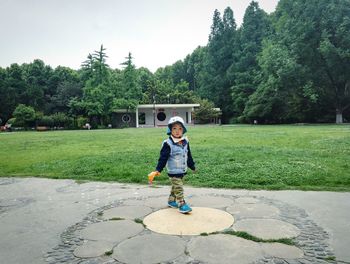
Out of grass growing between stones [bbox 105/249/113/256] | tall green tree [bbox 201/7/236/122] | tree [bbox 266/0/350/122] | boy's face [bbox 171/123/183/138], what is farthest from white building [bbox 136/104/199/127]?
grass growing between stones [bbox 105/249/113/256]

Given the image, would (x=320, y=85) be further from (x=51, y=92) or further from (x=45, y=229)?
(x=51, y=92)

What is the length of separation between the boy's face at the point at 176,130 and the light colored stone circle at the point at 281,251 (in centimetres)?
190

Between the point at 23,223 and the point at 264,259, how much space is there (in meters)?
2.81

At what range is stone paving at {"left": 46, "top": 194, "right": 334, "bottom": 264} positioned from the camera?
8.48ft

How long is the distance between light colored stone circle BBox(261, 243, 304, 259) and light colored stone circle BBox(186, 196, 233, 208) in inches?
53.3

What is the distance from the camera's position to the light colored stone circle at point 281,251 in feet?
8.48

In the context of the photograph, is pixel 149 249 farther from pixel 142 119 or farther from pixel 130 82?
pixel 142 119

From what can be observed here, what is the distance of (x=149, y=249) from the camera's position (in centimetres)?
278

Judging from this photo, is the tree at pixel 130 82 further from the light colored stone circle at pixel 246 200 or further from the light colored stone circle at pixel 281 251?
the light colored stone circle at pixel 281 251

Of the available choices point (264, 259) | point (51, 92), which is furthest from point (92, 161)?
point (51, 92)

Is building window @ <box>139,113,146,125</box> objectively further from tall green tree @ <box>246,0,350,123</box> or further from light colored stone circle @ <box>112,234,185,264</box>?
light colored stone circle @ <box>112,234,185,264</box>

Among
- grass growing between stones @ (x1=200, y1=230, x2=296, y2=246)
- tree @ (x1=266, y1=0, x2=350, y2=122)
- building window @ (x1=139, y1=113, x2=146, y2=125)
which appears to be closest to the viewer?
grass growing between stones @ (x1=200, y1=230, x2=296, y2=246)

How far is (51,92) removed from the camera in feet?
162

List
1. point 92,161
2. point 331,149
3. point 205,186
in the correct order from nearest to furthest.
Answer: point 205,186, point 92,161, point 331,149
